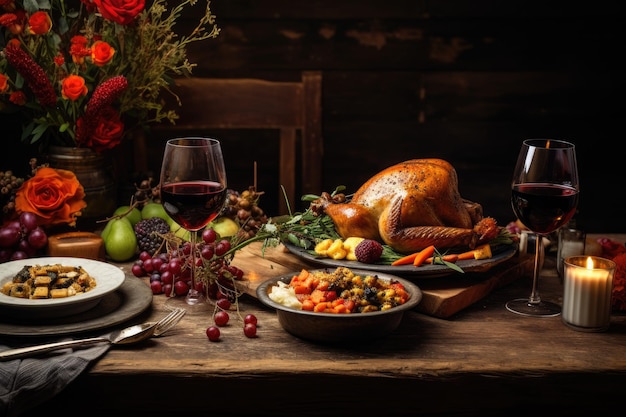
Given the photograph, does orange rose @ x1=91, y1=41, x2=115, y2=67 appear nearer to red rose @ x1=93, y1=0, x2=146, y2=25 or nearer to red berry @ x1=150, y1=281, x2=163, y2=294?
red rose @ x1=93, y1=0, x2=146, y2=25

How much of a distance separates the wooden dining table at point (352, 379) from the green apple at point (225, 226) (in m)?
0.57

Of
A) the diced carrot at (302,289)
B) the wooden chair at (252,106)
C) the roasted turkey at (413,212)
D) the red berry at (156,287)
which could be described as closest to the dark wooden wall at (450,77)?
the wooden chair at (252,106)

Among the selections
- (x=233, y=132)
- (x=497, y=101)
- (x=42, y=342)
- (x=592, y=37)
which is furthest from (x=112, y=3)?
(x=592, y=37)

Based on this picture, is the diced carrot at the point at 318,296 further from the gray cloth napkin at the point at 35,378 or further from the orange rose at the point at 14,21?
the orange rose at the point at 14,21

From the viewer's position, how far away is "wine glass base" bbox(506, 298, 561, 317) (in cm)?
162

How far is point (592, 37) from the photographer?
3.20 meters

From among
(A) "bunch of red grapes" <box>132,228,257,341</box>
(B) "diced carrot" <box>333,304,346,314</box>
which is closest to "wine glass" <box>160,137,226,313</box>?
(A) "bunch of red grapes" <box>132,228,257,341</box>

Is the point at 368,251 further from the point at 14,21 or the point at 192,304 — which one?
the point at 14,21

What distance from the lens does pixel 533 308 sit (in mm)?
1650

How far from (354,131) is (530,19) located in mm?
799

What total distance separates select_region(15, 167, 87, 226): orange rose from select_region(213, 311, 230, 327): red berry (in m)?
0.60

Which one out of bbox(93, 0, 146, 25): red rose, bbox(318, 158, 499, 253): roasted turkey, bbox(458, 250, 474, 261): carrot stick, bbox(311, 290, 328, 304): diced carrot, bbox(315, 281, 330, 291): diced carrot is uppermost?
bbox(93, 0, 146, 25): red rose

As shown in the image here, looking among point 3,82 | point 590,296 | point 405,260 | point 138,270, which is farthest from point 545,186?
point 3,82

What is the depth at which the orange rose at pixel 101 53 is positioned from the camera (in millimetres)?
2006
